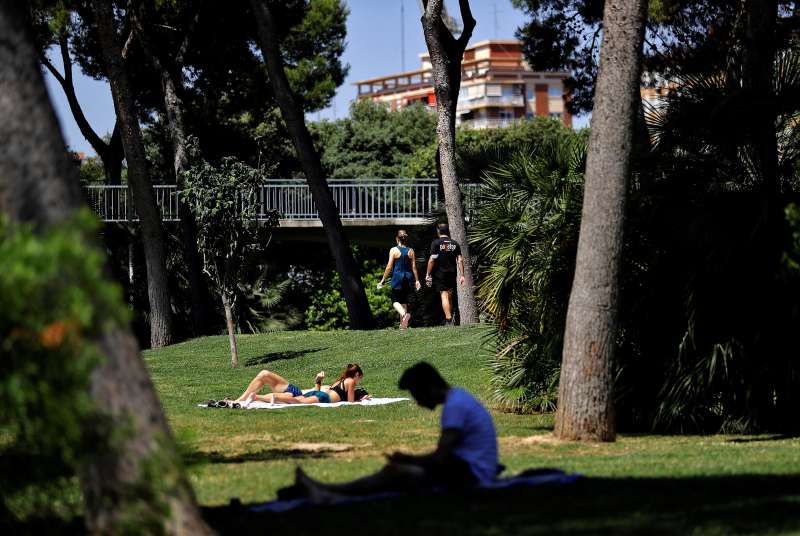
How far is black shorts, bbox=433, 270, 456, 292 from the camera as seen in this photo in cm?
2348

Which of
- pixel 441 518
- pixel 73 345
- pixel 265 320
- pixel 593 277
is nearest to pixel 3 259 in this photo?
pixel 73 345

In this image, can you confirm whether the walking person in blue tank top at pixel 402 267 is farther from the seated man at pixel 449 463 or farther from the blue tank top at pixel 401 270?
the seated man at pixel 449 463

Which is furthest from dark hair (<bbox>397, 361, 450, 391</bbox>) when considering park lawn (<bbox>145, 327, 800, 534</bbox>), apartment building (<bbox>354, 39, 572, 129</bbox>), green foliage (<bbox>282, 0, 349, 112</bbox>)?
apartment building (<bbox>354, 39, 572, 129</bbox>)

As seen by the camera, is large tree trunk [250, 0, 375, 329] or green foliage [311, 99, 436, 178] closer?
large tree trunk [250, 0, 375, 329]

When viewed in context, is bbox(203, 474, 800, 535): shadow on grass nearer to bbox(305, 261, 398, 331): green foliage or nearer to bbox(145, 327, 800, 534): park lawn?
bbox(145, 327, 800, 534): park lawn

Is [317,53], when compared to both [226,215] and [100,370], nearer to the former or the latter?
[226,215]

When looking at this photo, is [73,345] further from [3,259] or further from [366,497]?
[366,497]

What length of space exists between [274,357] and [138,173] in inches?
231

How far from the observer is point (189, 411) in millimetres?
16016

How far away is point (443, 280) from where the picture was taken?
77.2 feet

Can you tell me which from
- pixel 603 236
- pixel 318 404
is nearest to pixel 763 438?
pixel 603 236

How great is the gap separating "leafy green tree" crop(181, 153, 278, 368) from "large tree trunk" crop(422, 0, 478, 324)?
476 centimetres

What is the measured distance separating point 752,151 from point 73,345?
9.94 meters

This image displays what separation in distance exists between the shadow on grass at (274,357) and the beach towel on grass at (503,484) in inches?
528
